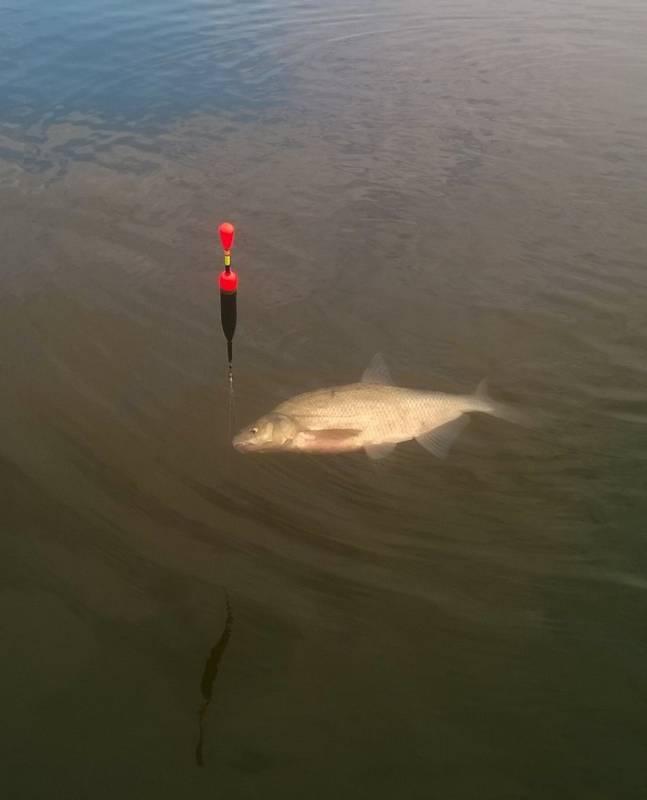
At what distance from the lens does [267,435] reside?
509cm

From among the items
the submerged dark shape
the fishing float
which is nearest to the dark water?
the submerged dark shape

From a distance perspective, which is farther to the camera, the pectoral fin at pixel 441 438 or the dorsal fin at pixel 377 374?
the dorsal fin at pixel 377 374

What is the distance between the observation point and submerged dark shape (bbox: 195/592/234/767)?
3.60 meters

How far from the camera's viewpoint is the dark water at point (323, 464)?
11.9ft

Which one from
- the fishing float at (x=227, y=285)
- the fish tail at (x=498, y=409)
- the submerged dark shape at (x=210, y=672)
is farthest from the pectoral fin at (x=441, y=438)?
the submerged dark shape at (x=210, y=672)

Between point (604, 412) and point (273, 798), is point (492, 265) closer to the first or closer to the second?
point (604, 412)

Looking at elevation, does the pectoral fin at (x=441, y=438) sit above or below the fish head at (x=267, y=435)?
below

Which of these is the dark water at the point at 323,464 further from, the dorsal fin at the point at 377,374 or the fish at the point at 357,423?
the dorsal fin at the point at 377,374

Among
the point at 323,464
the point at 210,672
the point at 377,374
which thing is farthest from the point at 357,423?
the point at 210,672

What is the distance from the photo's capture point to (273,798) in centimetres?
336

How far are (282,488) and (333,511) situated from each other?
41 cm

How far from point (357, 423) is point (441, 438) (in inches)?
25.6

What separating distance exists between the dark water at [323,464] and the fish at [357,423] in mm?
137

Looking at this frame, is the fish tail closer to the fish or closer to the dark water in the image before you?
the dark water
